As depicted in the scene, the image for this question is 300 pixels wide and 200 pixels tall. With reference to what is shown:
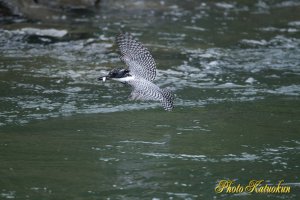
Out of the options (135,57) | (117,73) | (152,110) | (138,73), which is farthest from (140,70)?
(152,110)

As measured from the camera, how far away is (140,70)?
689 cm

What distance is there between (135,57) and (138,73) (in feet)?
0.54

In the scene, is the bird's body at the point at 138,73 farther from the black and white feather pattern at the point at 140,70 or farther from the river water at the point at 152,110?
the river water at the point at 152,110

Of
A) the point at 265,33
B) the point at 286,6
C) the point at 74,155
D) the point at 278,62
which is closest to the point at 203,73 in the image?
the point at 278,62

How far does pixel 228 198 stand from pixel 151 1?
10.5m

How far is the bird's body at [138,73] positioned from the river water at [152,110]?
397mm

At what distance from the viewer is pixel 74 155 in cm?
607

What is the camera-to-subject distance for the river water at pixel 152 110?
554 centimetres

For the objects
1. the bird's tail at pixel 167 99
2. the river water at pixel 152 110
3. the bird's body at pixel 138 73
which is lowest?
the river water at pixel 152 110

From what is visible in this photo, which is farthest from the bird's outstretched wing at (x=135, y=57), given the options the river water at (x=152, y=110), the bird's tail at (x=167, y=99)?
the river water at (x=152, y=110)

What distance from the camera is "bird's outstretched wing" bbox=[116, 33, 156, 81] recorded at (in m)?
6.83

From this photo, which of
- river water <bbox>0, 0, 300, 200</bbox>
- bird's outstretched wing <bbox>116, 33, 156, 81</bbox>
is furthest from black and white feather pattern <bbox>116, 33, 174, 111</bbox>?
river water <bbox>0, 0, 300, 200</bbox>

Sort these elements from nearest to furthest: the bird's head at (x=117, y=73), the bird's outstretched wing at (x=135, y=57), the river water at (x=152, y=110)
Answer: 1. the river water at (x=152, y=110)
2. the bird's head at (x=117, y=73)
3. the bird's outstretched wing at (x=135, y=57)

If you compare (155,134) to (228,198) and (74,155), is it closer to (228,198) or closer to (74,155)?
(74,155)
